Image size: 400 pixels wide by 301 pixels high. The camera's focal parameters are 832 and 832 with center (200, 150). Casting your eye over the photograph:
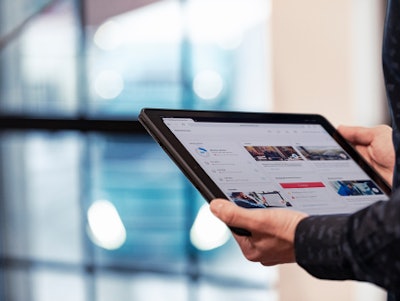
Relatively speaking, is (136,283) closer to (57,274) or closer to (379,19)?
(57,274)

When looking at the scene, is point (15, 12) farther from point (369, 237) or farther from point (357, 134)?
point (369, 237)

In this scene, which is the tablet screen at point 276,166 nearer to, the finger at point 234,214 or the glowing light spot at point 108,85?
the finger at point 234,214

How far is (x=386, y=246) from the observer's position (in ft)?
2.56

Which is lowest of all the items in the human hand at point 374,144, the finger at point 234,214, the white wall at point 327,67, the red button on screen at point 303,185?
the finger at point 234,214

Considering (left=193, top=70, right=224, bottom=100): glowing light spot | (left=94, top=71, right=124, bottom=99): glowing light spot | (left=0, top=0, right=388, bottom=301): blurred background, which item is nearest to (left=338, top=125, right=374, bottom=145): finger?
(left=0, top=0, right=388, bottom=301): blurred background

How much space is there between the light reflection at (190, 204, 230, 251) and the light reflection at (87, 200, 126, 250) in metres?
0.31

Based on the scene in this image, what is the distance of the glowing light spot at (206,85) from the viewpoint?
2859mm

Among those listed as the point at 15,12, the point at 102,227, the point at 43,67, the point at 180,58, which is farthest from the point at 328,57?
the point at 15,12

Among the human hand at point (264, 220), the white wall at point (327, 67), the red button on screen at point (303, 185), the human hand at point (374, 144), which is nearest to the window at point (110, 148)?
the white wall at point (327, 67)

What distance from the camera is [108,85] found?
10.0 feet

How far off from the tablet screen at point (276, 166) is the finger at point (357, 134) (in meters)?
0.08

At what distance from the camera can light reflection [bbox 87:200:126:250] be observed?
121 inches

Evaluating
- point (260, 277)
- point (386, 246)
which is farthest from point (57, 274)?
point (386, 246)

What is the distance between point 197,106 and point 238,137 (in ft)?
5.83
